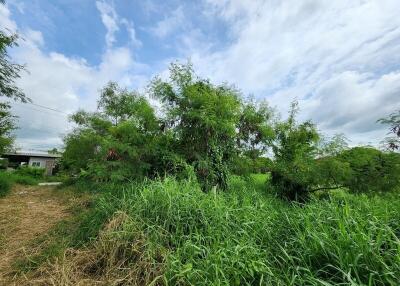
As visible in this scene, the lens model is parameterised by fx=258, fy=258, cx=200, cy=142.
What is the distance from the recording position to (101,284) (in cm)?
232

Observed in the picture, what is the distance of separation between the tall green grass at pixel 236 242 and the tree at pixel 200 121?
5.70 ft

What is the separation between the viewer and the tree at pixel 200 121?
521 centimetres

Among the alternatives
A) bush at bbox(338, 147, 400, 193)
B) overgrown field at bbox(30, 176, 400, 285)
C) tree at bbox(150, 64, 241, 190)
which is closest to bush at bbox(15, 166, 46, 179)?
tree at bbox(150, 64, 241, 190)

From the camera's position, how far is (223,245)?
2564 millimetres

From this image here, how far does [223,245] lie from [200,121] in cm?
297

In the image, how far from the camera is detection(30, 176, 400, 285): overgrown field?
2.00 meters

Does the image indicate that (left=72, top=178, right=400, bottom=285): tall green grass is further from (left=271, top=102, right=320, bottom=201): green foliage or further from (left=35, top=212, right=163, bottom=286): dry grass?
(left=271, top=102, right=320, bottom=201): green foliage

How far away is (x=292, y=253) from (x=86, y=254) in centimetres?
213

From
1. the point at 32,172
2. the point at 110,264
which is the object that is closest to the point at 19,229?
the point at 110,264

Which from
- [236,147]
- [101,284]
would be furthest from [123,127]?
[101,284]

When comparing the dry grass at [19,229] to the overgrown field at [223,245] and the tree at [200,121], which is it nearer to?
the overgrown field at [223,245]

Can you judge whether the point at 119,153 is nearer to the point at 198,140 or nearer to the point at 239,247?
the point at 198,140

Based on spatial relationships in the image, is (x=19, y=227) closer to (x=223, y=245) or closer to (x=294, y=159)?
(x=223, y=245)

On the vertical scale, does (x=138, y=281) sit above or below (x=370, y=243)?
below
